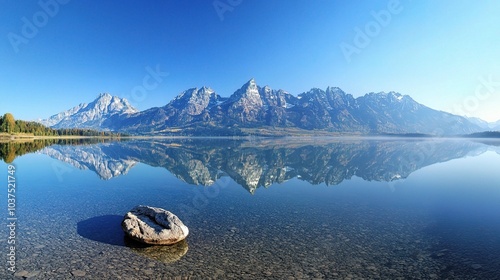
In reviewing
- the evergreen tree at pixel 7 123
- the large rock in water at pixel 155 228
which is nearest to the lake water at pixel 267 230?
the large rock in water at pixel 155 228

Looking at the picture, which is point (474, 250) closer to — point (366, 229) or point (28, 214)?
point (366, 229)

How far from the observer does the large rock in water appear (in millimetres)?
20891

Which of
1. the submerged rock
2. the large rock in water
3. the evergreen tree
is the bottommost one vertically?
the submerged rock

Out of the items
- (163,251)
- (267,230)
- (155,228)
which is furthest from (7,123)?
(267,230)

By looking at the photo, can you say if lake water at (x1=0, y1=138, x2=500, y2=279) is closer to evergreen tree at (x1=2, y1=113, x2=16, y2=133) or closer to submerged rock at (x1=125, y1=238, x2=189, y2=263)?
submerged rock at (x1=125, y1=238, x2=189, y2=263)

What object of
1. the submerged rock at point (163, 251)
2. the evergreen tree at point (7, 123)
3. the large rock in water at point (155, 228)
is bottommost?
the submerged rock at point (163, 251)

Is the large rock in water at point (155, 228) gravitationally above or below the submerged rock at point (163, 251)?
above

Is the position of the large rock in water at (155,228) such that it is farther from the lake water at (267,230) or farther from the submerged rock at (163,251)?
the lake water at (267,230)

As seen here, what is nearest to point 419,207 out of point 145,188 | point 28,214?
point 145,188

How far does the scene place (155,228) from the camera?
71.8 ft

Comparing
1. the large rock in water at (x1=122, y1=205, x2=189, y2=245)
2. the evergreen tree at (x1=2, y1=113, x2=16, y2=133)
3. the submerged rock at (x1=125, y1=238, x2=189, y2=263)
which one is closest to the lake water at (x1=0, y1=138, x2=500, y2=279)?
the submerged rock at (x1=125, y1=238, x2=189, y2=263)

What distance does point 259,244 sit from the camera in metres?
21.0

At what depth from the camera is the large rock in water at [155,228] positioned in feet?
68.5

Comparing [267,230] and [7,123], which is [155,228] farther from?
[7,123]
